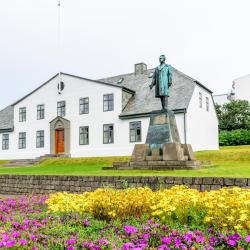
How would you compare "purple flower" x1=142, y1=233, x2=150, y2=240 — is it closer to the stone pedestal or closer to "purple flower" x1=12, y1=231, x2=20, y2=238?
"purple flower" x1=12, y1=231, x2=20, y2=238

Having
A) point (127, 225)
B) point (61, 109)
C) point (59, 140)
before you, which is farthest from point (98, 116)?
point (127, 225)

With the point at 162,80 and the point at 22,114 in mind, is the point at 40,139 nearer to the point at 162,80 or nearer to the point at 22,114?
the point at 22,114

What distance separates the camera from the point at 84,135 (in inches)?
1304

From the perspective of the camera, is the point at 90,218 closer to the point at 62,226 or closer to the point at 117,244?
the point at 62,226

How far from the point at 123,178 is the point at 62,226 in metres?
6.74

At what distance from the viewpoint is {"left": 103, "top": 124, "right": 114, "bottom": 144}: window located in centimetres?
3180

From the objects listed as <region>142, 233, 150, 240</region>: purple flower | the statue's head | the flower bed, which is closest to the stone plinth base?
the statue's head

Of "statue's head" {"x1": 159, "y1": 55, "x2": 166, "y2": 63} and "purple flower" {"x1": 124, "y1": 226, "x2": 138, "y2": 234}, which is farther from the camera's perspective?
"statue's head" {"x1": 159, "y1": 55, "x2": 166, "y2": 63}

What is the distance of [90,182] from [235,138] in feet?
94.1

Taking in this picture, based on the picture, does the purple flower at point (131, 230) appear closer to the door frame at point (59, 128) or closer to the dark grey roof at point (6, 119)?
the door frame at point (59, 128)

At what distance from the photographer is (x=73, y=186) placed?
14.1 meters

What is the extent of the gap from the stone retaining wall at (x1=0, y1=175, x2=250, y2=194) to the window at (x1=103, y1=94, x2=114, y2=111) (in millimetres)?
16237

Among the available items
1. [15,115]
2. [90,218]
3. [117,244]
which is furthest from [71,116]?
[117,244]

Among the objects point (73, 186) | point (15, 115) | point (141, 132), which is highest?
point (15, 115)
